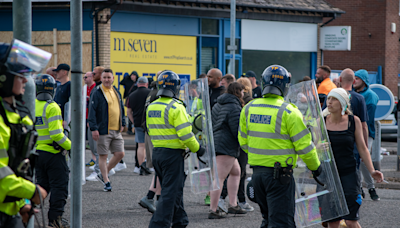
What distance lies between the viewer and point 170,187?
17.8ft

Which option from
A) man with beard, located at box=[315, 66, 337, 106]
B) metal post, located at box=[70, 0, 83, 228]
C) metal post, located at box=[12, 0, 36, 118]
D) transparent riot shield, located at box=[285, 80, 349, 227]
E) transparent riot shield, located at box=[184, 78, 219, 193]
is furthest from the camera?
man with beard, located at box=[315, 66, 337, 106]

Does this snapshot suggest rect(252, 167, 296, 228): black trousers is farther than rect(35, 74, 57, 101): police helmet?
No

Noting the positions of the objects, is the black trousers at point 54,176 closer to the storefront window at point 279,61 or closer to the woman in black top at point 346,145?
the woman in black top at point 346,145

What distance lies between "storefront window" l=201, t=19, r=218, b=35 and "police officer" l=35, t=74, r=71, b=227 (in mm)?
14935

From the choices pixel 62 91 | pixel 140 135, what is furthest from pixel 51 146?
pixel 140 135

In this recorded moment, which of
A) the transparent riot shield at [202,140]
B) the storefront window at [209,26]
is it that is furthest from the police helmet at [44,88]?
the storefront window at [209,26]

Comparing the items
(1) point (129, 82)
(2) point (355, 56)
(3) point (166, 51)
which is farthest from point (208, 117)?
(2) point (355, 56)

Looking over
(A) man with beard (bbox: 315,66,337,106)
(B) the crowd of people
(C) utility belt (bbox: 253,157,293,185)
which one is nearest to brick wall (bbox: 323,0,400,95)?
(A) man with beard (bbox: 315,66,337,106)

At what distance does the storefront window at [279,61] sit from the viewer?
21844 millimetres

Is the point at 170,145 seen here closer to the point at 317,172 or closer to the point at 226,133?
the point at 226,133

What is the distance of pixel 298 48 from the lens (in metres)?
23.1

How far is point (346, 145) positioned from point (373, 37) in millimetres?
23777

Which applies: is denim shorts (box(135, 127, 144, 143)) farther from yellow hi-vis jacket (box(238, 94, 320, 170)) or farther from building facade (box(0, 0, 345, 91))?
building facade (box(0, 0, 345, 91))

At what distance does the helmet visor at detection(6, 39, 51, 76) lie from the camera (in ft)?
9.93
